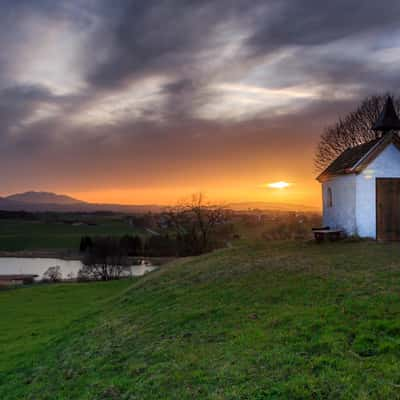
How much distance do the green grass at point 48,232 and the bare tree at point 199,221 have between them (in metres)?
33.8

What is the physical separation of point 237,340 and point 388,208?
49.0ft

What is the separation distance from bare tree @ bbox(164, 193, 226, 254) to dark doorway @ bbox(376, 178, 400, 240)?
28160 mm

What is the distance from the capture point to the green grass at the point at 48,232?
7600 cm

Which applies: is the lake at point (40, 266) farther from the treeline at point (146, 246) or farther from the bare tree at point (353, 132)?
the bare tree at point (353, 132)

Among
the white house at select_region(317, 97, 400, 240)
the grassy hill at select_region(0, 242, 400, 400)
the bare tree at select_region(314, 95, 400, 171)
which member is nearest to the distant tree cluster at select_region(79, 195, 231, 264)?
the bare tree at select_region(314, 95, 400, 171)

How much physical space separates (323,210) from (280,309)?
15.7 metres

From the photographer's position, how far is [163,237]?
6322cm

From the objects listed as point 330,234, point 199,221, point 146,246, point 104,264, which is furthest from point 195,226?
point 330,234

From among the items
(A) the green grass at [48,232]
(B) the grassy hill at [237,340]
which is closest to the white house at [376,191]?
(B) the grassy hill at [237,340]

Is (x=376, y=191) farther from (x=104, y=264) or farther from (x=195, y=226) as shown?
(x=104, y=264)

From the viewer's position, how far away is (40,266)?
6034cm

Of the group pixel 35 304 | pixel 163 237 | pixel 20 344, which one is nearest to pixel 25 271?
pixel 163 237

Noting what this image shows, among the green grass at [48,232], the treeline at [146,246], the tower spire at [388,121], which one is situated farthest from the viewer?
the green grass at [48,232]

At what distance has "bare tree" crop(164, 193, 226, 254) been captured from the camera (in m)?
46.1
